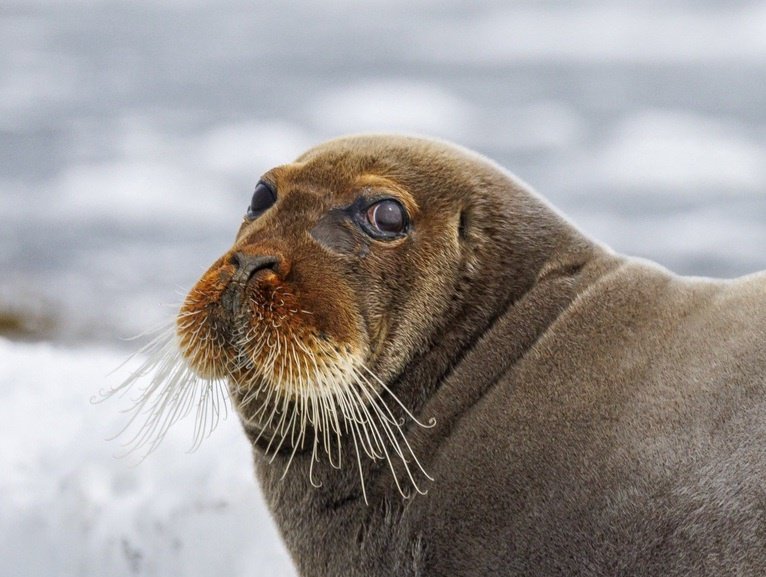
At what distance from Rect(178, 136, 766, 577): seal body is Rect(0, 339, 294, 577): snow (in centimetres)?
146

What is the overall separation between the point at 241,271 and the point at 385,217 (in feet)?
2.60

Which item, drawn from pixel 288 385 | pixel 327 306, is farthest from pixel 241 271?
pixel 288 385

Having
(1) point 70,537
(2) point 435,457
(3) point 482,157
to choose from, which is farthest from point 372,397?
(1) point 70,537

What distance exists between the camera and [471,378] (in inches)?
262

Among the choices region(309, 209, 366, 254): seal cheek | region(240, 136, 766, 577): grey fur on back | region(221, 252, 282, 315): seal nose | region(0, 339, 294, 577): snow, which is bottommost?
region(0, 339, 294, 577): snow

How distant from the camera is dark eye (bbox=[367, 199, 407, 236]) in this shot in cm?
665

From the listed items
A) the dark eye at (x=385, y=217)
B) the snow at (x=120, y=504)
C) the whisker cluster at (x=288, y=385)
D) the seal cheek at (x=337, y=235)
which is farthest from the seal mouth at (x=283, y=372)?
the snow at (x=120, y=504)

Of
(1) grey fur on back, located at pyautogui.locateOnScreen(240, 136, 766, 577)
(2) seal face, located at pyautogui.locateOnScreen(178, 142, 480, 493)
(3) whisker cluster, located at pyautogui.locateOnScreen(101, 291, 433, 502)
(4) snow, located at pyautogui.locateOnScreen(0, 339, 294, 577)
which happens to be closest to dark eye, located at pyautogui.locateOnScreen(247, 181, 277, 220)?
(2) seal face, located at pyautogui.locateOnScreen(178, 142, 480, 493)

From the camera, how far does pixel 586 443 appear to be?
20.4 feet

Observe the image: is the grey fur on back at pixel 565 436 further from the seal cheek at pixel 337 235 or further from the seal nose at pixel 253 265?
the seal nose at pixel 253 265

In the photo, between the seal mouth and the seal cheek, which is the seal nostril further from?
the seal cheek

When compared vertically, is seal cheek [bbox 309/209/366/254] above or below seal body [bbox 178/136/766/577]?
above

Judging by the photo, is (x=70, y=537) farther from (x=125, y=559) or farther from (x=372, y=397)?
(x=372, y=397)

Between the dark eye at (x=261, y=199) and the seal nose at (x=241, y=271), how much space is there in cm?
56
